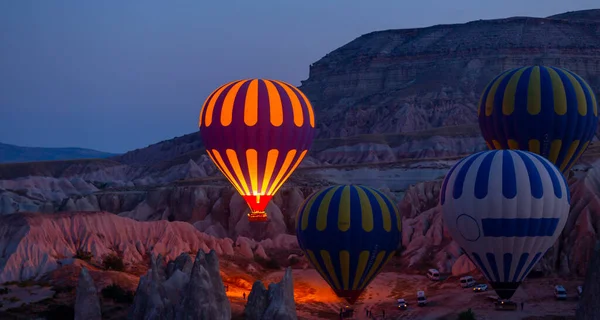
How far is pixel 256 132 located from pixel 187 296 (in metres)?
16.4

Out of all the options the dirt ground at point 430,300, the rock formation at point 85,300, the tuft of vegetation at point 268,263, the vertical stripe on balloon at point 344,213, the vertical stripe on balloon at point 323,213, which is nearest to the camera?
the rock formation at point 85,300

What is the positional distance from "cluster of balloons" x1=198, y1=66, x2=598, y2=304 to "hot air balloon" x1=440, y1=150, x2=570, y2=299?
0.11ft

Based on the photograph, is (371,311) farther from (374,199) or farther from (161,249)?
(161,249)

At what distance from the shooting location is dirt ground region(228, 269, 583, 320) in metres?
27.9

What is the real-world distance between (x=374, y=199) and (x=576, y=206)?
35.7 feet

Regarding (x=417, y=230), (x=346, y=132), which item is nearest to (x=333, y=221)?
(x=417, y=230)

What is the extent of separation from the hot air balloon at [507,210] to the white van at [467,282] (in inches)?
198

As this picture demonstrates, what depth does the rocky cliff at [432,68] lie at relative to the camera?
11919cm

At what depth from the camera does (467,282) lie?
107ft

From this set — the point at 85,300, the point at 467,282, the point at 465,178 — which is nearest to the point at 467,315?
the point at 465,178

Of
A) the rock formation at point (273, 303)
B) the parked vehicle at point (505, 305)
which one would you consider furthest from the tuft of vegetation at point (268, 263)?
the rock formation at point (273, 303)

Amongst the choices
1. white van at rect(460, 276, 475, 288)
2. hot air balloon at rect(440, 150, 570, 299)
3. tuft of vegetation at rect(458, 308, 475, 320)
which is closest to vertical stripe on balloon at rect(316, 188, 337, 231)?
hot air balloon at rect(440, 150, 570, 299)

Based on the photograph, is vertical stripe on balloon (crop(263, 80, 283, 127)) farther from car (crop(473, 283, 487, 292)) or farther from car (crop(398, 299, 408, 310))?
car (crop(473, 283, 487, 292))

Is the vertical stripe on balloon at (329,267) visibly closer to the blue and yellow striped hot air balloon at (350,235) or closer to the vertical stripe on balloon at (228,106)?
the blue and yellow striped hot air balloon at (350,235)
